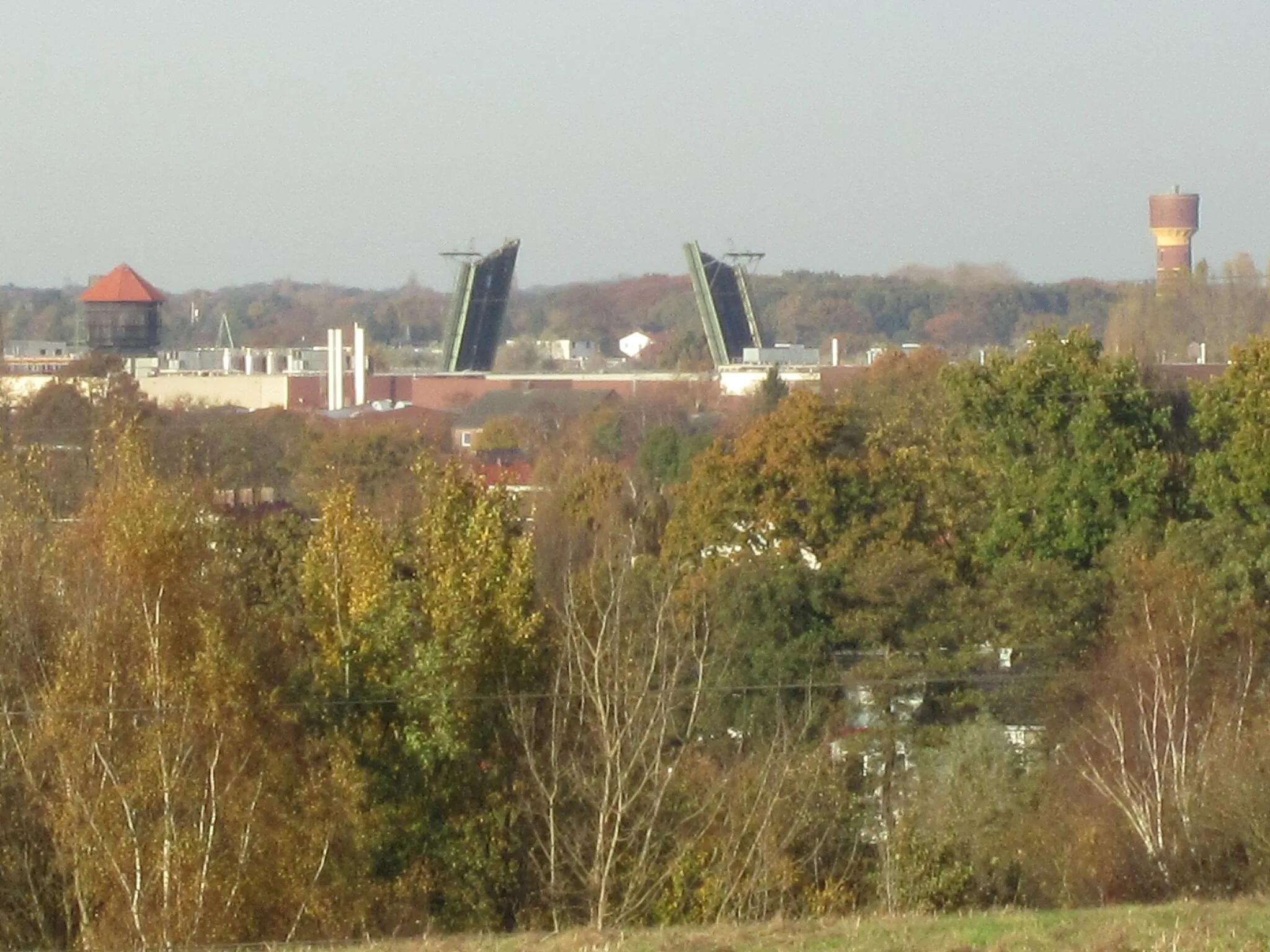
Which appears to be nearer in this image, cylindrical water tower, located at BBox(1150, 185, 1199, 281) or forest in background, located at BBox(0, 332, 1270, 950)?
forest in background, located at BBox(0, 332, 1270, 950)

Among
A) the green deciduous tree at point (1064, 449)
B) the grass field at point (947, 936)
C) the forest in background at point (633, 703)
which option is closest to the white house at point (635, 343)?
the green deciduous tree at point (1064, 449)

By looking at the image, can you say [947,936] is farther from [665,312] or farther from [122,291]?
[665,312]

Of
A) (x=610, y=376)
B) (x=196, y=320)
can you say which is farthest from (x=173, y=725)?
(x=196, y=320)

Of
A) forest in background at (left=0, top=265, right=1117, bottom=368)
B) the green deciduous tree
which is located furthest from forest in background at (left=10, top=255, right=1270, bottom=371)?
the green deciduous tree

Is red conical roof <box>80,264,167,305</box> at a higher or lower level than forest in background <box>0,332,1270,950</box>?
higher

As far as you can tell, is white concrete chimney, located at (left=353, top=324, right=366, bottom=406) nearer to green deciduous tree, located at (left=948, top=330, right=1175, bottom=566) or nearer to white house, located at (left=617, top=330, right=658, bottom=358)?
white house, located at (left=617, top=330, right=658, bottom=358)

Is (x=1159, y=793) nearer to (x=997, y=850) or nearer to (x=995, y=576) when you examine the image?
(x=997, y=850)

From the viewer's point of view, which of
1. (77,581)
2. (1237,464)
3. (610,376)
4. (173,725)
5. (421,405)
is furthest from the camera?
(610,376)
